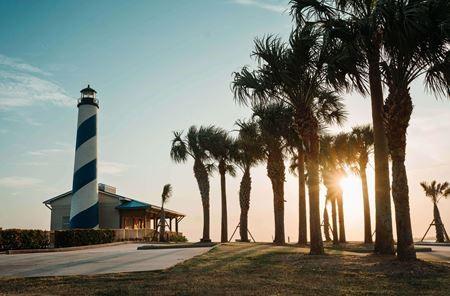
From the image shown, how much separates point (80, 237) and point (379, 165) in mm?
20370

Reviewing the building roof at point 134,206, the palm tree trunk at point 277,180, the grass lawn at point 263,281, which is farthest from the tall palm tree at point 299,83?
the building roof at point 134,206

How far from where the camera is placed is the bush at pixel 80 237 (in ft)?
89.8

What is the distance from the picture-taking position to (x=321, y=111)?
22.8 meters

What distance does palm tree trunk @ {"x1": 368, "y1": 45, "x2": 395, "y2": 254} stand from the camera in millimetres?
14906

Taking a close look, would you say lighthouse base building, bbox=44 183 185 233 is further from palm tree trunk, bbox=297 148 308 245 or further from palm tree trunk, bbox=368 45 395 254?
palm tree trunk, bbox=368 45 395 254

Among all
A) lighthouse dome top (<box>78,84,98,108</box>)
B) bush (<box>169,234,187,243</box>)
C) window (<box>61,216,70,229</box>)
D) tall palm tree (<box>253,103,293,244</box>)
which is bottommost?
bush (<box>169,234,187,243</box>)

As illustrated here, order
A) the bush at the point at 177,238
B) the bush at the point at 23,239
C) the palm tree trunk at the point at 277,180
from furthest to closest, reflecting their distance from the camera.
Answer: the bush at the point at 177,238
the palm tree trunk at the point at 277,180
the bush at the point at 23,239

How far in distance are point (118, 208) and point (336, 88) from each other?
93.7 feet

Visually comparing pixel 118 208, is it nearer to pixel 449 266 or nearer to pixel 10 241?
pixel 10 241

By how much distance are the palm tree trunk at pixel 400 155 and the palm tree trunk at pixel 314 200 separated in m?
3.80

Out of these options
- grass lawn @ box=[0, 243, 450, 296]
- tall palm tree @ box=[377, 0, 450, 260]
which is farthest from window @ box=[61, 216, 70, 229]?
tall palm tree @ box=[377, 0, 450, 260]

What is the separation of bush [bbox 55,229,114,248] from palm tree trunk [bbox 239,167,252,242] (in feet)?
33.4

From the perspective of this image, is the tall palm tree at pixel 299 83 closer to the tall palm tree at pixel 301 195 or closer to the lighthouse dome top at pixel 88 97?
the tall palm tree at pixel 301 195

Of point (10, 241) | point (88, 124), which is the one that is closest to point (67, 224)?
point (88, 124)
